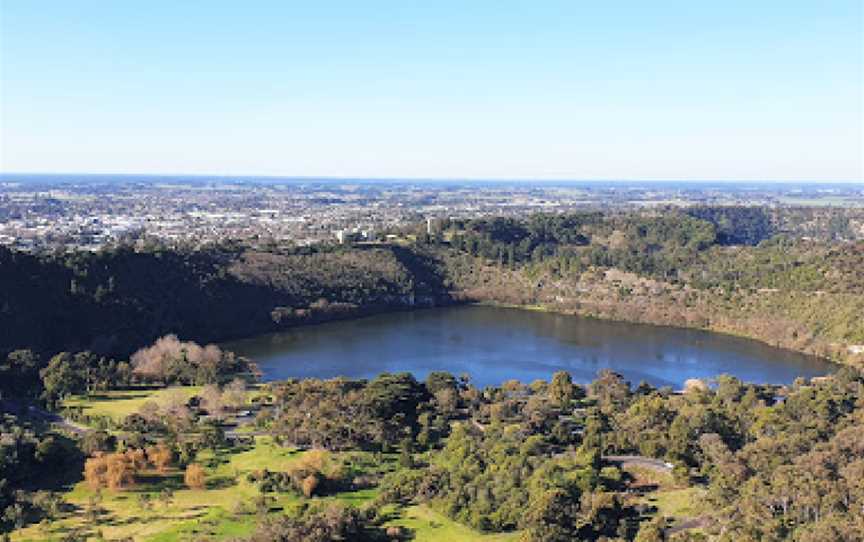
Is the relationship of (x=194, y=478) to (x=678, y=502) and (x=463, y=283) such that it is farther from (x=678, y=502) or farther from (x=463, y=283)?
(x=463, y=283)

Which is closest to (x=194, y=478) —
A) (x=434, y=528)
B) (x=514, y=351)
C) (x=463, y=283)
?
(x=434, y=528)

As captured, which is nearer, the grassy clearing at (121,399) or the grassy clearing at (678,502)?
the grassy clearing at (678,502)

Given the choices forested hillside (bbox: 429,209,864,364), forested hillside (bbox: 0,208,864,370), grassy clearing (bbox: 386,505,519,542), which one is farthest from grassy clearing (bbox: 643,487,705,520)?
forested hillside (bbox: 0,208,864,370)

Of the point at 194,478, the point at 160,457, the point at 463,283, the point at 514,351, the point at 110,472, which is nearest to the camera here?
the point at 110,472

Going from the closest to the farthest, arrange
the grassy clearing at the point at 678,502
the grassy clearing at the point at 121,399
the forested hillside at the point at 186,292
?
the grassy clearing at the point at 678,502, the grassy clearing at the point at 121,399, the forested hillside at the point at 186,292

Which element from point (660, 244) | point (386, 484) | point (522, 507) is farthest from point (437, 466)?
point (660, 244)

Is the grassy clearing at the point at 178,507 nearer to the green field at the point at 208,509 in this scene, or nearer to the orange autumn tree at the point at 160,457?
the green field at the point at 208,509

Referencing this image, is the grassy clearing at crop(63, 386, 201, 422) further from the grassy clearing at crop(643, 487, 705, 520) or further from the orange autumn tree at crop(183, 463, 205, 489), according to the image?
the grassy clearing at crop(643, 487, 705, 520)

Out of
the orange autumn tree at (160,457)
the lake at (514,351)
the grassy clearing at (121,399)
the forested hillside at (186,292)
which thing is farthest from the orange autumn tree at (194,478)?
the forested hillside at (186,292)

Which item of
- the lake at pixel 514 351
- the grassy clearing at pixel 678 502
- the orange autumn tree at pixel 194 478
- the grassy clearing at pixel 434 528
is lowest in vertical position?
the lake at pixel 514 351
